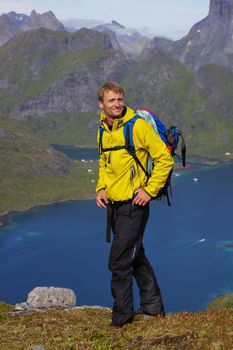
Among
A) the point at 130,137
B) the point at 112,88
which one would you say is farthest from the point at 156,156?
the point at 112,88

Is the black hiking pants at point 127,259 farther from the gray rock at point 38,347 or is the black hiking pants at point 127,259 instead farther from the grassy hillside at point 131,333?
the gray rock at point 38,347

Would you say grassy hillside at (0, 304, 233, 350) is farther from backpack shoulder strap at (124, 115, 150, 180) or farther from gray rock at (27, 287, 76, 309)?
gray rock at (27, 287, 76, 309)

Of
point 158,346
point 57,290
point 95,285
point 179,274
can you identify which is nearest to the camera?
point 158,346

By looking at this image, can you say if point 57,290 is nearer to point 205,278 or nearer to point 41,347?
point 41,347

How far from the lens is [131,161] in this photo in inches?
536

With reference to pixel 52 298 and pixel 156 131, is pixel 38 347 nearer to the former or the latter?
pixel 156 131

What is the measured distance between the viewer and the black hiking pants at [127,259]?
13.9m

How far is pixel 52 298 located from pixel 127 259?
47.0 feet

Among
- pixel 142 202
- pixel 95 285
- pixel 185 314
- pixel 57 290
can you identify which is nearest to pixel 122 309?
pixel 185 314

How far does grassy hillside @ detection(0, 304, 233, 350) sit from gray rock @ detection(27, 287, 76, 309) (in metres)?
9.69

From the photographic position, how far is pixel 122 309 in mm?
14430

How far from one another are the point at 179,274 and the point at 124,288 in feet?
586

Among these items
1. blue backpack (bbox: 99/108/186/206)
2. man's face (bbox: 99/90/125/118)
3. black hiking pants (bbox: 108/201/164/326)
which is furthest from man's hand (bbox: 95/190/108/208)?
man's face (bbox: 99/90/125/118)

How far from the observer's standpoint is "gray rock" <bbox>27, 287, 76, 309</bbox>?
25438 millimetres
